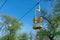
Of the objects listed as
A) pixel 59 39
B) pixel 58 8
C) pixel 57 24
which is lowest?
pixel 59 39

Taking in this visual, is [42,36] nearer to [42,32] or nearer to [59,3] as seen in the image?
[42,32]

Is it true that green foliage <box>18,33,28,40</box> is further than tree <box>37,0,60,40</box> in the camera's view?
Yes

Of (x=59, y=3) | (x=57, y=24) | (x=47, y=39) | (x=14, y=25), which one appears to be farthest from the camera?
(x=14, y=25)

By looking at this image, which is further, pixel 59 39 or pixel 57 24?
pixel 59 39

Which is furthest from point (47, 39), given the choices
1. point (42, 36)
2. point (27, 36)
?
point (27, 36)

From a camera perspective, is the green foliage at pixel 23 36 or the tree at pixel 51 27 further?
the green foliage at pixel 23 36

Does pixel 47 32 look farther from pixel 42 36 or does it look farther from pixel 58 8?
pixel 58 8

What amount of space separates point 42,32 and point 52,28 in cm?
187

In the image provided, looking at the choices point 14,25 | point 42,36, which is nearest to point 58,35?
point 42,36

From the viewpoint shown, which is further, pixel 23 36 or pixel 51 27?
pixel 23 36

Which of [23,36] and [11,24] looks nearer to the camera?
[11,24]

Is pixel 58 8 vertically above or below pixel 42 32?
above

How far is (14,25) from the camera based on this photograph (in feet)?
129

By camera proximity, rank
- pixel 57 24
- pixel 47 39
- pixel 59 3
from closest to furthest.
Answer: pixel 59 3 < pixel 57 24 < pixel 47 39
